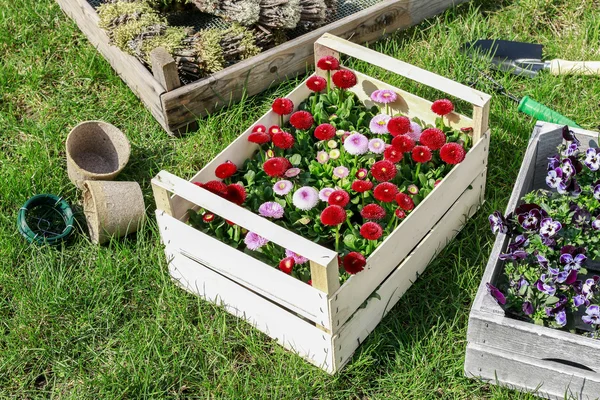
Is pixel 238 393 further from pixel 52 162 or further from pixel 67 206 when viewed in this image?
pixel 52 162

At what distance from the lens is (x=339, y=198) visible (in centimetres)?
246

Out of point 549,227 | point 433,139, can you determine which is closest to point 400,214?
point 433,139

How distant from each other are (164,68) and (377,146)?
101cm

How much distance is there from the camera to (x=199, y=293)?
2.62 m

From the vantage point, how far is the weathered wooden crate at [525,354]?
2.07 meters

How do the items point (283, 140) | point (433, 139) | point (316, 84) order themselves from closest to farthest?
1. point (433, 139)
2. point (283, 140)
3. point (316, 84)

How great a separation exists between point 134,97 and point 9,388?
157 cm

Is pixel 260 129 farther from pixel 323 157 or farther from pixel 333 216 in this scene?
pixel 333 216

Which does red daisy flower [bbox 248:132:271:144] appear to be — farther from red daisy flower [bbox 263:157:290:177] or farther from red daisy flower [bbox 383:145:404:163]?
red daisy flower [bbox 383:145:404:163]

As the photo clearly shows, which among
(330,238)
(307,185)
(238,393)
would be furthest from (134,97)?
(238,393)

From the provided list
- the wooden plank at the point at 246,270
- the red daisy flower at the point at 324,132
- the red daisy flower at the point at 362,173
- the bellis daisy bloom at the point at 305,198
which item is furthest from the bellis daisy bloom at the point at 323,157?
the wooden plank at the point at 246,270

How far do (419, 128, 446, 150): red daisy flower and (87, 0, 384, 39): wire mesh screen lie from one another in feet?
4.11

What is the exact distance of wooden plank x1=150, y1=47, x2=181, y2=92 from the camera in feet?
10.2

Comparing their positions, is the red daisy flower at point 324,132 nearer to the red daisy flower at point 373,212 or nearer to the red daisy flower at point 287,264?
the red daisy flower at point 373,212
